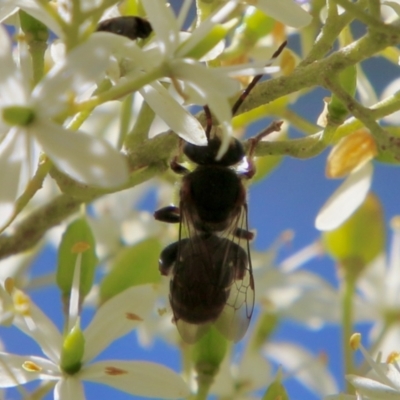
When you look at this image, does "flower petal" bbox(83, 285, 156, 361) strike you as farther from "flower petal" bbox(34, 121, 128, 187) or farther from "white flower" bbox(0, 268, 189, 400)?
"flower petal" bbox(34, 121, 128, 187)

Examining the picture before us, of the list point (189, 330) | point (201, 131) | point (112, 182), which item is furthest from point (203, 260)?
point (112, 182)

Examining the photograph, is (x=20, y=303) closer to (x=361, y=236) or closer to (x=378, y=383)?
(x=378, y=383)

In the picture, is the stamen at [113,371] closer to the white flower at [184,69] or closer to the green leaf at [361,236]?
the white flower at [184,69]

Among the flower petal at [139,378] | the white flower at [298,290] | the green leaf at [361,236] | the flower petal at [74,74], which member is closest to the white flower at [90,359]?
the flower petal at [139,378]

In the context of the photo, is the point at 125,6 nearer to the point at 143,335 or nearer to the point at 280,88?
the point at 280,88

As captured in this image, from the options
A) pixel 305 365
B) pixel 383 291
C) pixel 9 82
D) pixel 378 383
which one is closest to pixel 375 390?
pixel 378 383

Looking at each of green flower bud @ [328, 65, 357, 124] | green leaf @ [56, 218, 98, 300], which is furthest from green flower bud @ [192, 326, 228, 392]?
green flower bud @ [328, 65, 357, 124]
